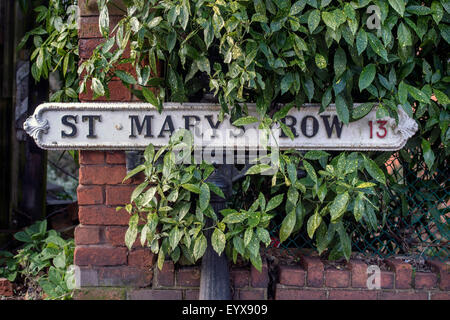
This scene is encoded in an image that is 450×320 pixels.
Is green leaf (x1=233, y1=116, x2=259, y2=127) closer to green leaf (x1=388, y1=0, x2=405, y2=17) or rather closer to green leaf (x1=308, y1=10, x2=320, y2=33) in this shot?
green leaf (x1=308, y1=10, x2=320, y2=33)

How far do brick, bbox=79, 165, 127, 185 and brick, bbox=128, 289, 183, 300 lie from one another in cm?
51

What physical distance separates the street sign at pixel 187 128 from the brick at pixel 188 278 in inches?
23.2

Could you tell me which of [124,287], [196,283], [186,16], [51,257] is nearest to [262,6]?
[186,16]

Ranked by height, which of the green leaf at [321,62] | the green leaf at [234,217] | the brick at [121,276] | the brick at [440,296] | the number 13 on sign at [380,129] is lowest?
the brick at [440,296]

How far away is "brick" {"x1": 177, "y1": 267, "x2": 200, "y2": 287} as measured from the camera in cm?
197

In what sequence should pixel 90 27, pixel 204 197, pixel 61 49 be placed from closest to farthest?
pixel 204 197 < pixel 90 27 < pixel 61 49

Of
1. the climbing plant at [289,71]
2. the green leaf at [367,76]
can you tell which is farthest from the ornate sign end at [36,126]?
the green leaf at [367,76]

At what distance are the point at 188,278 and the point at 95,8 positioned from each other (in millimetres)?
1268

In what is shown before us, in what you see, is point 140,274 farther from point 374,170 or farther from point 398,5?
point 398,5

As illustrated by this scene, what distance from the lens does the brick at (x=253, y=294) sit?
1.96 m

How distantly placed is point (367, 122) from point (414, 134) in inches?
9.9

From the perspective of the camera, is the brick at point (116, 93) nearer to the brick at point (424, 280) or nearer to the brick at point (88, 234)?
the brick at point (88, 234)

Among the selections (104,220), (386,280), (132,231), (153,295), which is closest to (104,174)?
(104,220)

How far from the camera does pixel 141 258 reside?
1966mm
